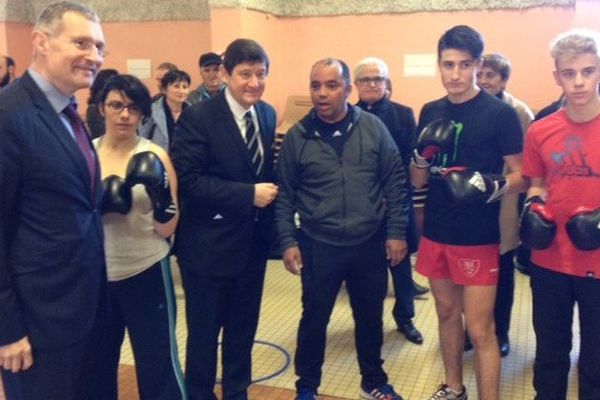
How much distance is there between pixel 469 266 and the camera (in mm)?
2109

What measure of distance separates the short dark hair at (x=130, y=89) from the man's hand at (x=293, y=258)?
0.74 m

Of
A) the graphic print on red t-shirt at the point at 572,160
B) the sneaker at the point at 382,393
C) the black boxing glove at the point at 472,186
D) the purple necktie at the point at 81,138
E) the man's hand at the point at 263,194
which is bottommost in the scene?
the sneaker at the point at 382,393

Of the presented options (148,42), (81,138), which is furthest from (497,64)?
(148,42)

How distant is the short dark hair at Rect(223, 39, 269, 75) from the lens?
2113mm

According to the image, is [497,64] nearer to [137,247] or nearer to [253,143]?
[253,143]

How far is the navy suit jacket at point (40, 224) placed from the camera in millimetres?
1402

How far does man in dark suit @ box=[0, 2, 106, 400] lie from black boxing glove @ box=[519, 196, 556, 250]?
4.32 feet

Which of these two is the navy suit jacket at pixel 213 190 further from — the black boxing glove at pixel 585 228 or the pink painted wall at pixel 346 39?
the pink painted wall at pixel 346 39

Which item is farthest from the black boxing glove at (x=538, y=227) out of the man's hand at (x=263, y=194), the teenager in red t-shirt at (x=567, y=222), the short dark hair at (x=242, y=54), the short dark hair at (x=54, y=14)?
the short dark hair at (x=54, y=14)

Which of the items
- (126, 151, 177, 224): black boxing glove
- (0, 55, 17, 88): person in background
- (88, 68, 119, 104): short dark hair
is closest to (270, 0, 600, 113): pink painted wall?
(0, 55, 17, 88): person in background

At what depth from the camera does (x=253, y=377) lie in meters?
2.71

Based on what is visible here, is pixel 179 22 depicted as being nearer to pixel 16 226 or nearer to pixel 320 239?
pixel 320 239

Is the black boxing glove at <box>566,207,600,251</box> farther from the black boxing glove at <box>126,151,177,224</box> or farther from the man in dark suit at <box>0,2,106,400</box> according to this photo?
the man in dark suit at <box>0,2,106,400</box>

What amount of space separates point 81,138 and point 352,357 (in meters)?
1.80
